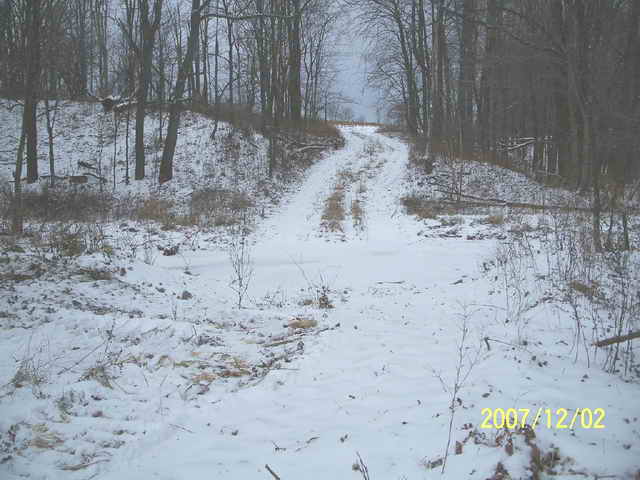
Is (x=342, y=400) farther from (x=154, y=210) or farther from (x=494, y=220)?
(x=154, y=210)

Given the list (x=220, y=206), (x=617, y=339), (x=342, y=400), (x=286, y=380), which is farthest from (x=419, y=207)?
(x=342, y=400)

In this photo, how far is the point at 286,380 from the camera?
3.58m

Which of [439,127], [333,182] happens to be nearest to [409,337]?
[333,182]

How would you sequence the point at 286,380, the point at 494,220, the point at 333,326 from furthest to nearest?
the point at 494,220 < the point at 333,326 < the point at 286,380

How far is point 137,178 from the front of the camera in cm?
1670

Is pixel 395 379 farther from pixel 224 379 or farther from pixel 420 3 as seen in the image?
pixel 420 3

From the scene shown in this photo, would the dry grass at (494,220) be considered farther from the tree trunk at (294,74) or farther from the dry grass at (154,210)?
the tree trunk at (294,74)

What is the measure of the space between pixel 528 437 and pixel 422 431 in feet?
2.28

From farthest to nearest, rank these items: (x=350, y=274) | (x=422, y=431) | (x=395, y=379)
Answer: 1. (x=350, y=274)
2. (x=395, y=379)
3. (x=422, y=431)

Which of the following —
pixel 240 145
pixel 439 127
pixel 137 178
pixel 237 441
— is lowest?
pixel 237 441
